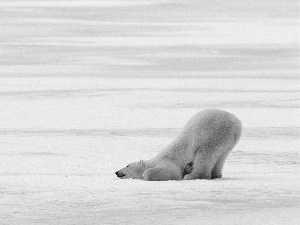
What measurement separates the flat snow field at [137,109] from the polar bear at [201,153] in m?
0.18

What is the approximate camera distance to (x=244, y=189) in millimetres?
5934

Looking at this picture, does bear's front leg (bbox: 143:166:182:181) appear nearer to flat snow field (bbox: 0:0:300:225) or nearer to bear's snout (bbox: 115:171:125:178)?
flat snow field (bbox: 0:0:300:225)

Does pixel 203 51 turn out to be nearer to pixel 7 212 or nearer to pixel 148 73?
pixel 148 73

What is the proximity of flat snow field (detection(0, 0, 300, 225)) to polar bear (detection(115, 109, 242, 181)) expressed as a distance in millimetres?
177

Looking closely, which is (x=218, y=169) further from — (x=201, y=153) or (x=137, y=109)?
(x=137, y=109)

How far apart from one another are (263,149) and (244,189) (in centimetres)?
228

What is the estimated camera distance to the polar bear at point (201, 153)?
662 centimetres

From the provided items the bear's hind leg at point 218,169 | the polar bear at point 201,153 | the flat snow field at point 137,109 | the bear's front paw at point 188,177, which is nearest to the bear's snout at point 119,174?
the polar bear at point 201,153

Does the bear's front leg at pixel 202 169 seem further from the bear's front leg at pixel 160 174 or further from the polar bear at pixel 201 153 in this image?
the bear's front leg at pixel 160 174

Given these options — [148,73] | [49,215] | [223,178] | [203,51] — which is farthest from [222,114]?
[203,51]

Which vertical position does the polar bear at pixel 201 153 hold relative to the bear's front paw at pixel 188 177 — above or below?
above

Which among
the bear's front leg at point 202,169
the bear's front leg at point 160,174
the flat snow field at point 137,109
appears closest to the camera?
the flat snow field at point 137,109

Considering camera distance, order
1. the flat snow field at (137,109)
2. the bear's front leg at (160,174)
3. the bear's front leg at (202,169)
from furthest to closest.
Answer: the bear's front leg at (202,169) → the bear's front leg at (160,174) → the flat snow field at (137,109)

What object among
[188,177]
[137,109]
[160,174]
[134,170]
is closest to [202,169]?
[188,177]
